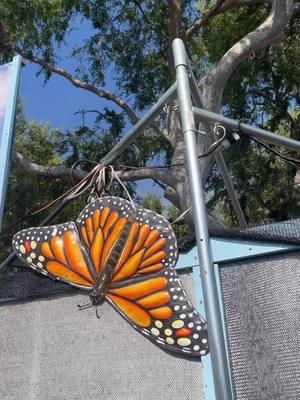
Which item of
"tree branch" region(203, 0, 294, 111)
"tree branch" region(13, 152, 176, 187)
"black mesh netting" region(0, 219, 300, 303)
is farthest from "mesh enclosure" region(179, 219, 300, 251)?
"tree branch" region(203, 0, 294, 111)

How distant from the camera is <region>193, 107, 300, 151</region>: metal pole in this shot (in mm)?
2824

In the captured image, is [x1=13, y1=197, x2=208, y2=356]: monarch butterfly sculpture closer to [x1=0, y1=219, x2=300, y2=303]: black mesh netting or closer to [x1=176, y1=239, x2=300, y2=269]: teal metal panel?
[x1=0, y1=219, x2=300, y2=303]: black mesh netting

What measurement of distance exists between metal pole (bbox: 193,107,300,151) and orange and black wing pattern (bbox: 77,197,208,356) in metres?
0.60

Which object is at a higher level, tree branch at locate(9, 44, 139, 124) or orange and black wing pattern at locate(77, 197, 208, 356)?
tree branch at locate(9, 44, 139, 124)

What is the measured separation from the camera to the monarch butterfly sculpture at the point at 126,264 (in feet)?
8.13

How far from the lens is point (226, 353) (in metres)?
2.19

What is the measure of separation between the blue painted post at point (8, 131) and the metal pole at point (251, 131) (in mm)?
1188

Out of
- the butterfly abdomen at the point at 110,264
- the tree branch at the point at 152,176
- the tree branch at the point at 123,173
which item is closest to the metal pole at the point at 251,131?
the butterfly abdomen at the point at 110,264

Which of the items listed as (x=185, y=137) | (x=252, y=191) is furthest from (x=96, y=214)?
(x=252, y=191)

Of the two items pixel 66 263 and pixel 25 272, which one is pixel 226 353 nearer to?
pixel 66 263

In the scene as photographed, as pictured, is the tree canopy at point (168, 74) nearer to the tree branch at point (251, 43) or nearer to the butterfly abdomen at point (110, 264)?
the tree branch at point (251, 43)

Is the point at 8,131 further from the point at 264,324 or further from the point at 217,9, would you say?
the point at 217,9

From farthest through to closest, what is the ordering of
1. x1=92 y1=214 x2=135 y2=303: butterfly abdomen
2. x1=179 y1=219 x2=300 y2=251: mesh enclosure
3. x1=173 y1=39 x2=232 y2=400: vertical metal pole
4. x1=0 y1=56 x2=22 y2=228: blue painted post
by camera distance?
x1=0 y1=56 x2=22 y2=228: blue painted post
x1=92 y1=214 x2=135 y2=303: butterfly abdomen
x1=179 y1=219 x2=300 y2=251: mesh enclosure
x1=173 y1=39 x2=232 y2=400: vertical metal pole

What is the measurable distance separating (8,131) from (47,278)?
38.1 inches
